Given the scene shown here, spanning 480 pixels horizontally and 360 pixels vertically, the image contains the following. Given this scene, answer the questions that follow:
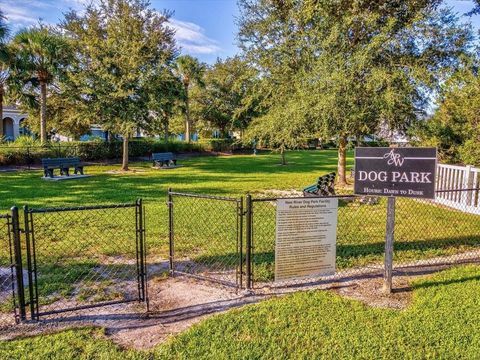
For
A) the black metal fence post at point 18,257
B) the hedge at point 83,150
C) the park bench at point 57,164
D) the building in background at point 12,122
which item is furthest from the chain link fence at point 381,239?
the building in background at point 12,122

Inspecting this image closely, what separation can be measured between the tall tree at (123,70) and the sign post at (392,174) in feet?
48.9

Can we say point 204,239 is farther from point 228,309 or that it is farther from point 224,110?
point 224,110

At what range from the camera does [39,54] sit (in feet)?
67.5

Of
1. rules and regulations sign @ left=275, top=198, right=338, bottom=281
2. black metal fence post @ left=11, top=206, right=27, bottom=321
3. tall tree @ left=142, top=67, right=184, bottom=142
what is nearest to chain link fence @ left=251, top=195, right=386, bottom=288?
rules and regulations sign @ left=275, top=198, right=338, bottom=281

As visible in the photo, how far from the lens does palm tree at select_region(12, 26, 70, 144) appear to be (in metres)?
20.1

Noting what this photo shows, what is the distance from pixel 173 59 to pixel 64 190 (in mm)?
10883

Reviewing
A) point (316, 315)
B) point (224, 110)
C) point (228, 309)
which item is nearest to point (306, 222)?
point (316, 315)

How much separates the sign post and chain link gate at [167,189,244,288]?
151cm

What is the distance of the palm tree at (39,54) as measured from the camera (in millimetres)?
20062

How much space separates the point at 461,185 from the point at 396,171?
6.85 metres

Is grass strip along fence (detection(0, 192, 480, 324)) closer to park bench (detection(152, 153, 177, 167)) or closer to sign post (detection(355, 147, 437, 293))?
sign post (detection(355, 147, 437, 293))

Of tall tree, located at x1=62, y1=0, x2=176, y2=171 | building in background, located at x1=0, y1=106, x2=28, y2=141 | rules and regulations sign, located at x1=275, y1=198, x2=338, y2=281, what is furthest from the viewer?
building in background, located at x1=0, y1=106, x2=28, y2=141

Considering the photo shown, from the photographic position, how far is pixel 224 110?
1554 inches

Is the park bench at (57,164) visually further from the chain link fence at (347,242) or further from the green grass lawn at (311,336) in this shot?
the green grass lawn at (311,336)
